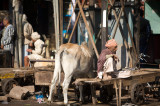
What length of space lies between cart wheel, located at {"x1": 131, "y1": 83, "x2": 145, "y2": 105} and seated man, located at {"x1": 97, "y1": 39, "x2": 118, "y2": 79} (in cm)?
73

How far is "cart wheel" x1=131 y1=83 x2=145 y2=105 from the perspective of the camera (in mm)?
10008

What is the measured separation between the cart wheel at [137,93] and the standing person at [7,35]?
6488mm

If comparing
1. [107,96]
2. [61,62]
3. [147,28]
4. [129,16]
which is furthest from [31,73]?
[147,28]

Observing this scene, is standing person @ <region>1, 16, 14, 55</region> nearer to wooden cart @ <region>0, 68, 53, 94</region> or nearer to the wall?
wooden cart @ <region>0, 68, 53, 94</region>

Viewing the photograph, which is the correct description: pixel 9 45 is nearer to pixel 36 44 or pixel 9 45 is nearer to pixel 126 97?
pixel 36 44

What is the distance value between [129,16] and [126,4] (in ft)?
1.65

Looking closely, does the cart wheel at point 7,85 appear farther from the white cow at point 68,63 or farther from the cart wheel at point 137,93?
the cart wheel at point 137,93

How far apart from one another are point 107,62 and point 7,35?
19.8 feet

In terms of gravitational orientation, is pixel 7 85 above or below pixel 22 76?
below

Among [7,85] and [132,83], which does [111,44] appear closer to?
[132,83]

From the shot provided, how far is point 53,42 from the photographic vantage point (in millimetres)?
17391

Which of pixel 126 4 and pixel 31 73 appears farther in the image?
pixel 126 4

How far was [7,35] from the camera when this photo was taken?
14.8 metres

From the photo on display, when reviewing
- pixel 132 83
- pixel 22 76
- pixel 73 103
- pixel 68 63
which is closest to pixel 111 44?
pixel 132 83
